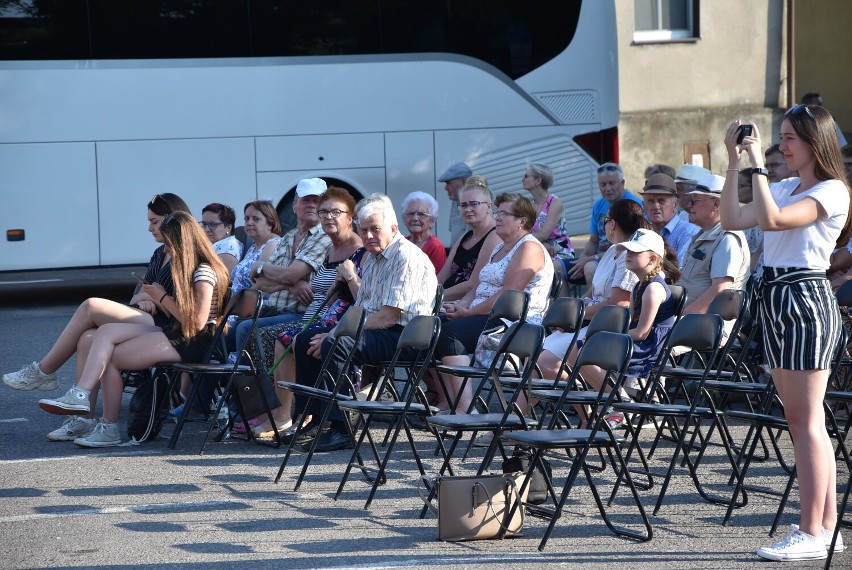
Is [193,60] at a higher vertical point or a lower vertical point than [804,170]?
higher

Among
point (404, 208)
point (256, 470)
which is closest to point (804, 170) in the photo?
point (256, 470)

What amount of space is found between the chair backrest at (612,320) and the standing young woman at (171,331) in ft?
8.30

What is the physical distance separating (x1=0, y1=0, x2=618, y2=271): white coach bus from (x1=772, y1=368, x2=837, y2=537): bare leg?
9809 mm

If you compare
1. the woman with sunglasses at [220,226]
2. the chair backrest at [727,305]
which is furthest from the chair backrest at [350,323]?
the woman with sunglasses at [220,226]

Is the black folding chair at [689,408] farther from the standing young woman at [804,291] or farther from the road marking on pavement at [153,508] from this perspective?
the road marking on pavement at [153,508]

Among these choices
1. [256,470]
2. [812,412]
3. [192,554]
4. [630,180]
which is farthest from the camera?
[630,180]

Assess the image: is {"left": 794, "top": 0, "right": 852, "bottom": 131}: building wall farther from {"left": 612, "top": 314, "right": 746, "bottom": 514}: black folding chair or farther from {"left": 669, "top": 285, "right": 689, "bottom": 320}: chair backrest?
{"left": 612, "top": 314, "right": 746, "bottom": 514}: black folding chair

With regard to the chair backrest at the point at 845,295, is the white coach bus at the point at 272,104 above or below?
above

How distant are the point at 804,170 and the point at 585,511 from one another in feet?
6.21

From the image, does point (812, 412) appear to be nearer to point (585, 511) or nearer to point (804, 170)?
point (804, 170)

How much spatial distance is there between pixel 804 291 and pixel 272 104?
10020mm

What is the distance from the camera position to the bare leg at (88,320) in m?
8.01

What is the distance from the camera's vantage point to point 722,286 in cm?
800

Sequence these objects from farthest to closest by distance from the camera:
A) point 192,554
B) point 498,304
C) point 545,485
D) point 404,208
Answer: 1. point 404,208
2. point 498,304
3. point 545,485
4. point 192,554
